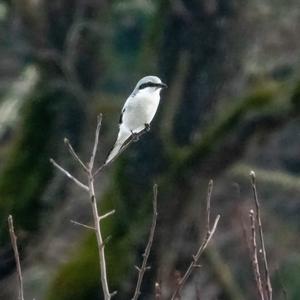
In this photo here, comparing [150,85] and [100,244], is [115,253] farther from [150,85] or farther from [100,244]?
[100,244]

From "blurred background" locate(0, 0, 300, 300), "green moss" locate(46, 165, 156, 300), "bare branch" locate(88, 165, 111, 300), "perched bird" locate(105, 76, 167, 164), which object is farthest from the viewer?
"green moss" locate(46, 165, 156, 300)

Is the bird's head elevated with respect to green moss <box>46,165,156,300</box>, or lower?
lower

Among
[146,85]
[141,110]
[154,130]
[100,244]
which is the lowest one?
[100,244]

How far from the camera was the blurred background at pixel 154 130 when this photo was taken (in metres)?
9.54

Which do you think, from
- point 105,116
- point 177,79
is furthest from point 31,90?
point 177,79

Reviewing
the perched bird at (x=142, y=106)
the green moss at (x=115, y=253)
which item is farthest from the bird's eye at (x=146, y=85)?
the green moss at (x=115, y=253)

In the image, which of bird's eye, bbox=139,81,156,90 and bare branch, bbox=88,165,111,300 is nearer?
bare branch, bbox=88,165,111,300

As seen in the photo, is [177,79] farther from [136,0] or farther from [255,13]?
[136,0]

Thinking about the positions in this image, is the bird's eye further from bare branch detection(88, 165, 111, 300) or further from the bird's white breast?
bare branch detection(88, 165, 111, 300)

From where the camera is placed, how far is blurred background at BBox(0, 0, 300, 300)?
9.54 meters

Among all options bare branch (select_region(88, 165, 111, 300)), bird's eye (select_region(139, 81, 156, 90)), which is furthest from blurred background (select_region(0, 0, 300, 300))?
bare branch (select_region(88, 165, 111, 300))

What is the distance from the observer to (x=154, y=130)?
9.74 metres

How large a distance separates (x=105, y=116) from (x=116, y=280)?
156 centimetres

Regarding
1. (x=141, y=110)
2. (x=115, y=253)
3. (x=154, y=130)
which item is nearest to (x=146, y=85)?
(x=141, y=110)
